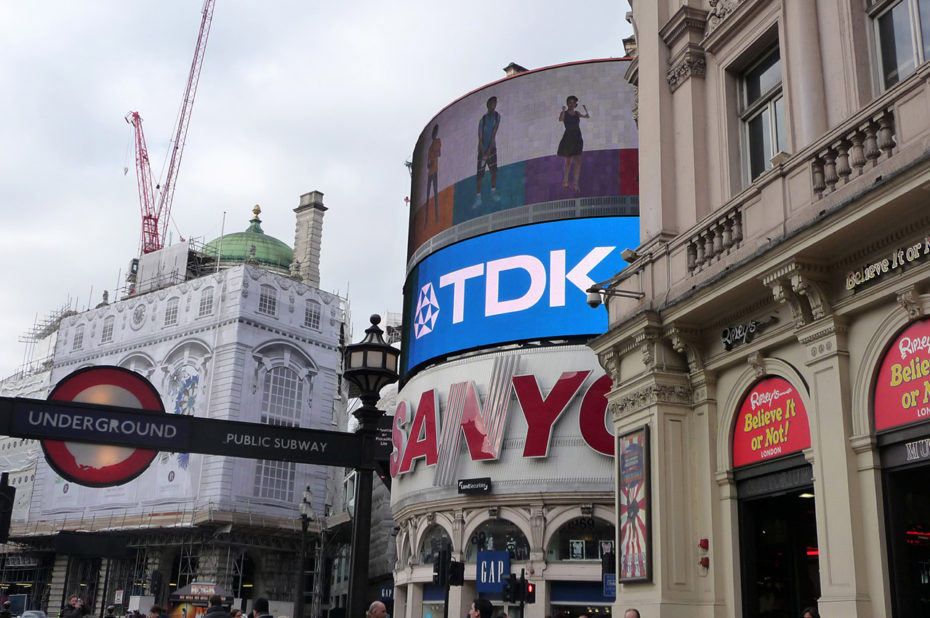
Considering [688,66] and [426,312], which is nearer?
[688,66]

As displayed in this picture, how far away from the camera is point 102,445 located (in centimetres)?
1029

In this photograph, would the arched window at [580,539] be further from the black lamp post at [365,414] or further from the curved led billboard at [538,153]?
the black lamp post at [365,414]

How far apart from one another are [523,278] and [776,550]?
26036 mm

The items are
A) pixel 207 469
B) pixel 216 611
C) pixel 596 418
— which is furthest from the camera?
pixel 207 469

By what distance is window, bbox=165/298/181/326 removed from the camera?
68.5m

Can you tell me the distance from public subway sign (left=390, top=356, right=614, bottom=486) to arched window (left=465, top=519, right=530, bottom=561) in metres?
2.52

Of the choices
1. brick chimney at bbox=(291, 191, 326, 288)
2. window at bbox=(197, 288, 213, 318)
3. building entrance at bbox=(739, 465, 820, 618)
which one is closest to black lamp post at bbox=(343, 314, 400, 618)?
building entrance at bbox=(739, 465, 820, 618)

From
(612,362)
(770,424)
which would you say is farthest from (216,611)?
(612,362)

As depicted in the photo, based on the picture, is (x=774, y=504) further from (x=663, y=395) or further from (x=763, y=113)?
(x=763, y=113)

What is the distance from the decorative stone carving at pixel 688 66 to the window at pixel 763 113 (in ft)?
3.16

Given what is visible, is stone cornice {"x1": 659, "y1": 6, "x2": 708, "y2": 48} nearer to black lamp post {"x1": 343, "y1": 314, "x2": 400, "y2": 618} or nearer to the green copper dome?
black lamp post {"x1": 343, "y1": 314, "x2": 400, "y2": 618}

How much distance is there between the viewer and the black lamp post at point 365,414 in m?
10.3

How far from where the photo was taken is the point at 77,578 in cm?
7256

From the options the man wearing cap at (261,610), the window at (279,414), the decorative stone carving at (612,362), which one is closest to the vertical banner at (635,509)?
the decorative stone carving at (612,362)
